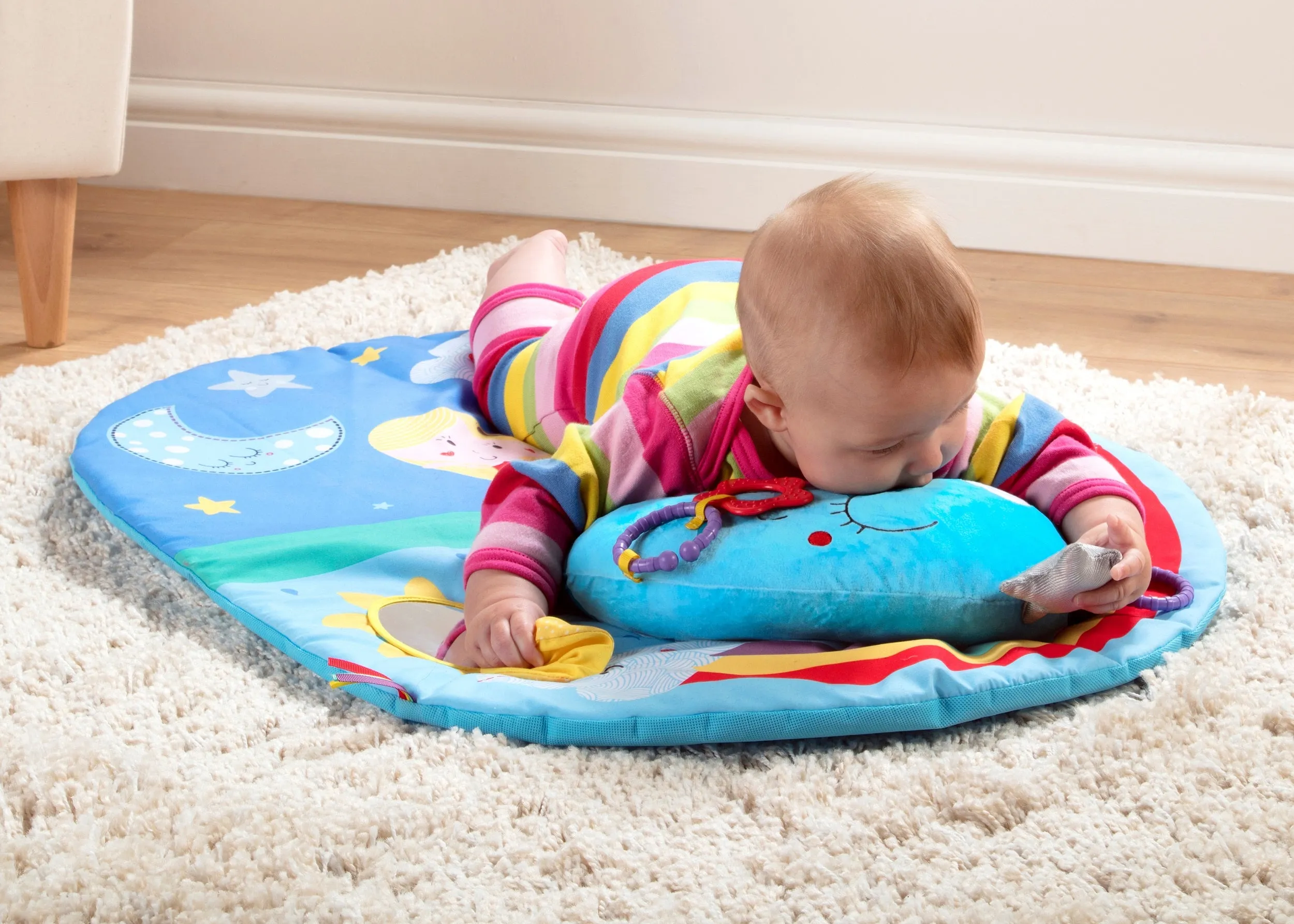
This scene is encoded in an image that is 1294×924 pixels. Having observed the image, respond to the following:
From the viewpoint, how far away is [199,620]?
96 cm

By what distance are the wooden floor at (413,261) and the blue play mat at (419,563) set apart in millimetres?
413

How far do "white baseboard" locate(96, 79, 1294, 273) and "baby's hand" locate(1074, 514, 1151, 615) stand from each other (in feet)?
3.68

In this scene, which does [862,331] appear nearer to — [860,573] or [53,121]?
[860,573]

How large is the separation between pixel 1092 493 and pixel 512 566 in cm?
42

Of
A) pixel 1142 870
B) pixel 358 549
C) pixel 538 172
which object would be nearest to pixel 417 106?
pixel 538 172

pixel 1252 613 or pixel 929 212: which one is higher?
pixel 929 212

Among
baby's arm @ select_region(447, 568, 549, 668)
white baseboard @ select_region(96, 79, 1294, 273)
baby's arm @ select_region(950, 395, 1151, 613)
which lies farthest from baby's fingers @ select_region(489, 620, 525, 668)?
white baseboard @ select_region(96, 79, 1294, 273)

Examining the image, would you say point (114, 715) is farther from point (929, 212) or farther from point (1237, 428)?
point (1237, 428)

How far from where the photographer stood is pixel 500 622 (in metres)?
0.86

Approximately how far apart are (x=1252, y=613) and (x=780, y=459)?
35 centimetres

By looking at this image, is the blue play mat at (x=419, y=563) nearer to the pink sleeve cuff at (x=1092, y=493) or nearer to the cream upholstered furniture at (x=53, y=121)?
the pink sleeve cuff at (x=1092, y=493)

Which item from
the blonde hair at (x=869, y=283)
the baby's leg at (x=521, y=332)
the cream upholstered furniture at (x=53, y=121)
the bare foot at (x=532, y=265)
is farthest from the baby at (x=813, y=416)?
the cream upholstered furniture at (x=53, y=121)

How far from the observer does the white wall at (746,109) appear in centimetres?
190

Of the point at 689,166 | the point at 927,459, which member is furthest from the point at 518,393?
the point at 689,166
